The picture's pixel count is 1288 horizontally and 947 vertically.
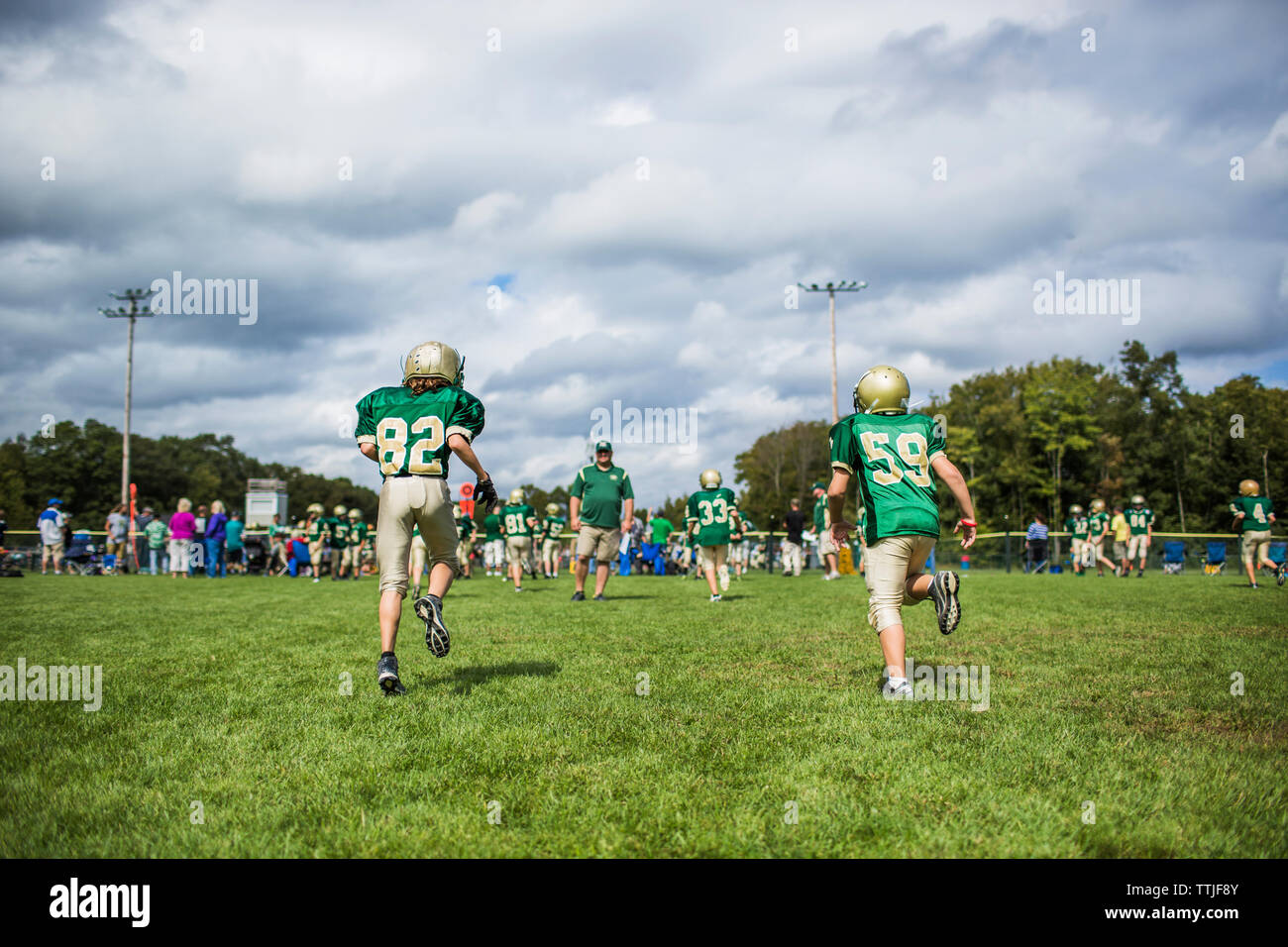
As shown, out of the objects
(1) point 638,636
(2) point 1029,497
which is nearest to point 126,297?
(1) point 638,636

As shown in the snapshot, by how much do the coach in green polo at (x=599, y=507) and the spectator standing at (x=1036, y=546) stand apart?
19.0 m

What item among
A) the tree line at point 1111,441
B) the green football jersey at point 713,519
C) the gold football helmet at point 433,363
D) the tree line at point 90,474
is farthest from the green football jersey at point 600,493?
the tree line at point 90,474

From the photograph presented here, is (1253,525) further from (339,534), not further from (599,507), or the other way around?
(339,534)

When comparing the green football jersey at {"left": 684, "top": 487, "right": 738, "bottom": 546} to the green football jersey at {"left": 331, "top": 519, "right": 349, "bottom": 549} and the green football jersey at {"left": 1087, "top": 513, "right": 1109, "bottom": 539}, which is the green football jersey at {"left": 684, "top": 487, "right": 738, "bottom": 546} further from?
the green football jersey at {"left": 1087, "top": 513, "right": 1109, "bottom": 539}

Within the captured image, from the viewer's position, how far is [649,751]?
395cm

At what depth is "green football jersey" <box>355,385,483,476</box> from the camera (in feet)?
18.4

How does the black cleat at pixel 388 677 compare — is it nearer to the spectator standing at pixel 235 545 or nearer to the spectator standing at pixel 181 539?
the spectator standing at pixel 181 539

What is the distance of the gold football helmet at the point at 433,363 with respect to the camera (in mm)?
5824

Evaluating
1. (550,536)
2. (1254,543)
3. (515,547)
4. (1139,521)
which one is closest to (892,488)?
(515,547)

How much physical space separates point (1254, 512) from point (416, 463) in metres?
18.2

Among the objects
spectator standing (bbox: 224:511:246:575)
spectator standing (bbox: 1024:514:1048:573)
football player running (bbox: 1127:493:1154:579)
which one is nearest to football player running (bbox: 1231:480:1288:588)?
football player running (bbox: 1127:493:1154:579)

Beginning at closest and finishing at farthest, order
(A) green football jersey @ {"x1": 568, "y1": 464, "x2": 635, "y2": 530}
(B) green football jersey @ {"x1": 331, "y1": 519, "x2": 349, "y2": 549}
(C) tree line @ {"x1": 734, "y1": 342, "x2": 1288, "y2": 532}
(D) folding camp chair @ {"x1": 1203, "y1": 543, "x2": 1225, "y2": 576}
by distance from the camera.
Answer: (A) green football jersey @ {"x1": 568, "y1": 464, "x2": 635, "y2": 530} → (B) green football jersey @ {"x1": 331, "y1": 519, "x2": 349, "y2": 549} → (D) folding camp chair @ {"x1": 1203, "y1": 543, "x2": 1225, "y2": 576} → (C) tree line @ {"x1": 734, "y1": 342, "x2": 1288, "y2": 532}

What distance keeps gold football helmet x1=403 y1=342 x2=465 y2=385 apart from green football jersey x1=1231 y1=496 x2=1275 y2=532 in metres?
17.4
